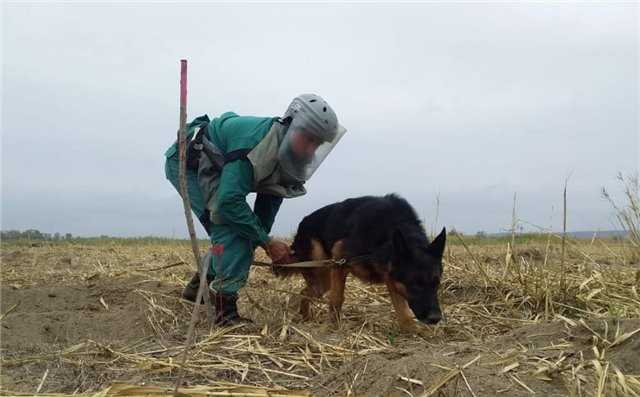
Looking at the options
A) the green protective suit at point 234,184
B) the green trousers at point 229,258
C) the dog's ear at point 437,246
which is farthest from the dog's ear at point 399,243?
the green trousers at point 229,258

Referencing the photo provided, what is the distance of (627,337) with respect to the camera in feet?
12.4

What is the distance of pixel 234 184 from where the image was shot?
5383 millimetres

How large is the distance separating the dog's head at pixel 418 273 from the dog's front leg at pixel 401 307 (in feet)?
0.23

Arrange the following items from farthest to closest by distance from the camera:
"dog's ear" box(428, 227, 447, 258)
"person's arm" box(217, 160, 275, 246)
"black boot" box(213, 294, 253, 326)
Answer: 1. "dog's ear" box(428, 227, 447, 258)
2. "person's arm" box(217, 160, 275, 246)
3. "black boot" box(213, 294, 253, 326)

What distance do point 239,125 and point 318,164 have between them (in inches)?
33.4

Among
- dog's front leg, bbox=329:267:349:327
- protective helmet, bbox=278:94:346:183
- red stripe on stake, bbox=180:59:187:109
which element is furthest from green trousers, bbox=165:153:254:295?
red stripe on stake, bbox=180:59:187:109

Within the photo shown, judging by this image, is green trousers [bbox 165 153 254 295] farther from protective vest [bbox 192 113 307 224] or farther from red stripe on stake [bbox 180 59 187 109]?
red stripe on stake [bbox 180 59 187 109]

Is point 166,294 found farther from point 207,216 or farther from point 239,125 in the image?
point 239,125

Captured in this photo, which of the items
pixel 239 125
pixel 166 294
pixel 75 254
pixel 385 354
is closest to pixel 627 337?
pixel 385 354

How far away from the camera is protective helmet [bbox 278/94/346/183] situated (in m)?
5.41

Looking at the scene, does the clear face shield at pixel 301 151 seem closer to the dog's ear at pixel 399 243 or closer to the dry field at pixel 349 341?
the dog's ear at pixel 399 243

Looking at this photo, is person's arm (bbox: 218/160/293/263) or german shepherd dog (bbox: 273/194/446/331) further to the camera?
german shepherd dog (bbox: 273/194/446/331)

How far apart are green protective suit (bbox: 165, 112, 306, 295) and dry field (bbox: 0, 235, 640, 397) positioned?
0.53m

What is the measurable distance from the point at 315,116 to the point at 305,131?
0.16 meters
